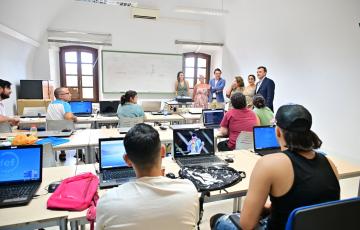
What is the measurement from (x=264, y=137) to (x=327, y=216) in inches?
58.4

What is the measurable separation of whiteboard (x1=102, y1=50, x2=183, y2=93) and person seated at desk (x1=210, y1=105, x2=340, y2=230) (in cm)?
652

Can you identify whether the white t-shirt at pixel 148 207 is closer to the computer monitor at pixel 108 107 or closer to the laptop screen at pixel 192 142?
the laptop screen at pixel 192 142

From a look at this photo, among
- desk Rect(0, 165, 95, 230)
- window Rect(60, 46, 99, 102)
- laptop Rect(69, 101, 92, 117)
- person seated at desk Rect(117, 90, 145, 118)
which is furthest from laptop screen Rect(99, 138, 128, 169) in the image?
window Rect(60, 46, 99, 102)

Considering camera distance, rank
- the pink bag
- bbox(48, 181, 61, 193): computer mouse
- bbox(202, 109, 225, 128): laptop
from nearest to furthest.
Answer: the pink bag → bbox(48, 181, 61, 193): computer mouse → bbox(202, 109, 225, 128): laptop

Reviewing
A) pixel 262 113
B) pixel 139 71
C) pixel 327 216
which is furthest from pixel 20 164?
pixel 139 71

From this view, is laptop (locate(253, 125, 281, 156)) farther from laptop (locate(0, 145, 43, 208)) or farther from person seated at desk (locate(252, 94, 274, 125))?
laptop (locate(0, 145, 43, 208))

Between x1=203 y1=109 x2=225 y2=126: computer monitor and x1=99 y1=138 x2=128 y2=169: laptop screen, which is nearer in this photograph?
x1=99 y1=138 x2=128 y2=169: laptop screen

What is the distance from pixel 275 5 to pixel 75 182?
19.3ft

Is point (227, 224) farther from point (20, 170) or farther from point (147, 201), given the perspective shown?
point (20, 170)

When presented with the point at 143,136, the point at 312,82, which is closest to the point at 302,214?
the point at 143,136

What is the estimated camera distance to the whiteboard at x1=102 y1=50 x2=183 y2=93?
23.7 ft

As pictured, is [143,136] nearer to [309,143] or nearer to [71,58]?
[309,143]

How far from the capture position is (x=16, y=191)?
5.19 ft

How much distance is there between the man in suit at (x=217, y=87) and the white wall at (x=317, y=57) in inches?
40.1
